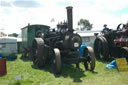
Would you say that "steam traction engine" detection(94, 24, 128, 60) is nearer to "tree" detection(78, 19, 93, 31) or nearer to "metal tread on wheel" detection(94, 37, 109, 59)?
"metal tread on wheel" detection(94, 37, 109, 59)

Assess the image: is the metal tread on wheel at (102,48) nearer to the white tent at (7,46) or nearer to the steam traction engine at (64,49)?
the steam traction engine at (64,49)

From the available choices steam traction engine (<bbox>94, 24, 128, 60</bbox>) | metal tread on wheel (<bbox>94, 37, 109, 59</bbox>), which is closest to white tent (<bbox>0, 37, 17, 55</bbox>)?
metal tread on wheel (<bbox>94, 37, 109, 59</bbox>)

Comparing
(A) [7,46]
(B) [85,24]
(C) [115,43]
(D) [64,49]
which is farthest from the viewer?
(B) [85,24]

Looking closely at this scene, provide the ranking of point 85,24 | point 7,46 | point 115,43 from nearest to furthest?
point 115,43, point 7,46, point 85,24

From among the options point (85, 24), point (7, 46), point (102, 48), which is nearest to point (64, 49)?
point (102, 48)

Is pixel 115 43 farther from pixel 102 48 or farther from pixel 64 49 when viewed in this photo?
pixel 64 49

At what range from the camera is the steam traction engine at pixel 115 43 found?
28.3 feet

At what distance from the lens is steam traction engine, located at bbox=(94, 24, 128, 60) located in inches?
340

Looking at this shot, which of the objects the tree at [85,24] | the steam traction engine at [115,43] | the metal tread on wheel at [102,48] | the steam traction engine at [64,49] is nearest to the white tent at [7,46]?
the steam traction engine at [64,49]

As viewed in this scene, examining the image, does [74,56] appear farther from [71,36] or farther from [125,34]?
[125,34]

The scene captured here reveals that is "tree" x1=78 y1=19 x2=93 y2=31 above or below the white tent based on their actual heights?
above

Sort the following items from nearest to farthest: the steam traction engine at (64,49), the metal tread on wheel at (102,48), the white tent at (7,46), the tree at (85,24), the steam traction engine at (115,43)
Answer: the steam traction engine at (64,49)
the steam traction engine at (115,43)
the metal tread on wheel at (102,48)
the white tent at (7,46)
the tree at (85,24)

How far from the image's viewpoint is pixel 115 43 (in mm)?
9406

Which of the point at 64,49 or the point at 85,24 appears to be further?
the point at 85,24
